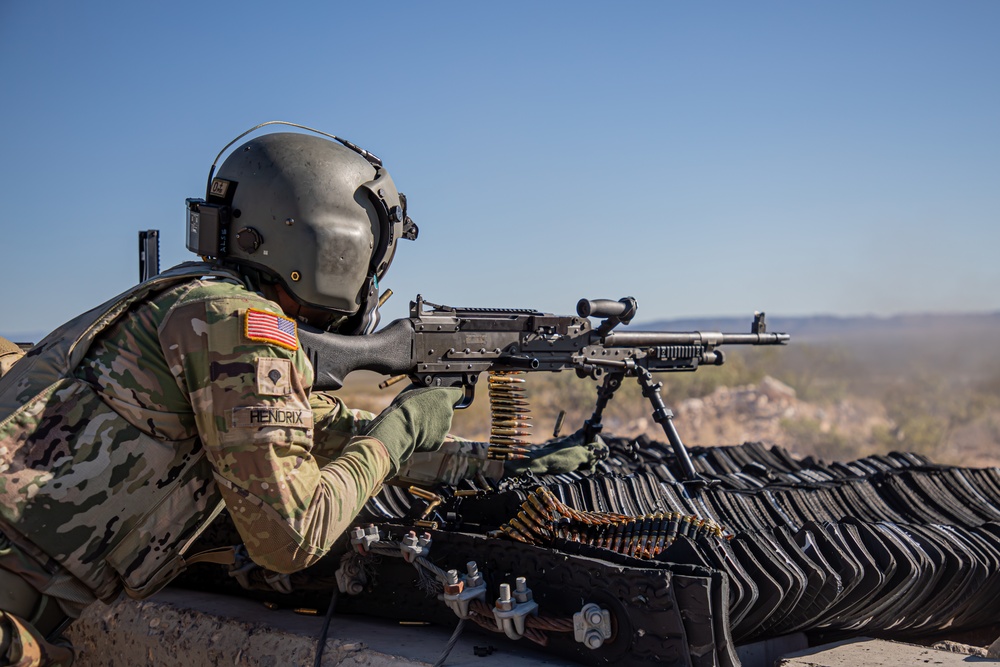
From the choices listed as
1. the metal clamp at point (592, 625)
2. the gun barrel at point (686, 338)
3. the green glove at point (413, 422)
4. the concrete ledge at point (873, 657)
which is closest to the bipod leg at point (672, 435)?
the gun barrel at point (686, 338)

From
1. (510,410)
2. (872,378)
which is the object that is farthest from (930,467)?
(872,378)

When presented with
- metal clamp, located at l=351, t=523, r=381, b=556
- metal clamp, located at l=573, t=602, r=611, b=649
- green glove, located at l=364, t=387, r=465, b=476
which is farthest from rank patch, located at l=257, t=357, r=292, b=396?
metal clamp, located at l=573, t=602, r=611, b=649

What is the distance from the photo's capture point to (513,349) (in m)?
5.77

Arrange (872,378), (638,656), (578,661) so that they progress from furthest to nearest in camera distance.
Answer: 1. (872,378)
2. (578,661)
3. (638,656)

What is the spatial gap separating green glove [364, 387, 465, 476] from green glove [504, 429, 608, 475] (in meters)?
1.47

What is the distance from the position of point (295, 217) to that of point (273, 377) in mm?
720

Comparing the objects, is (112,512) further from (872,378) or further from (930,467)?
(872,378)

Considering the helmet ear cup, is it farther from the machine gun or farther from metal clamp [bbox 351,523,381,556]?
metal clamp [bbox 351,523,381,556]

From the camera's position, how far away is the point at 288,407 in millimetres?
3117

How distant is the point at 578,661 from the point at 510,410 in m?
2.25

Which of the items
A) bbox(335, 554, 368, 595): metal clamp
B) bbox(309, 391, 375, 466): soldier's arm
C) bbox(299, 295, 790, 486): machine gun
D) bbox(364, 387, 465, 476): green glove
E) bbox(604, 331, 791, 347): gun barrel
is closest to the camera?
bbox(364, 387, 465, 476): green glove

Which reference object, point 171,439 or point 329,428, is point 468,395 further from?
point 171,439

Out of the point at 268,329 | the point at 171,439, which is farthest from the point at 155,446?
the point at 268,329

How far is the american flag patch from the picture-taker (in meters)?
3.11
